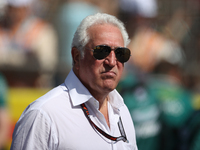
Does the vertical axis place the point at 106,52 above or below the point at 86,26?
below

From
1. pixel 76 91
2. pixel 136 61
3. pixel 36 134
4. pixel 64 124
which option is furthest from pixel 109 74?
pixel 136 61

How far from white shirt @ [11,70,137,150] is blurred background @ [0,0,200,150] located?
102 inches

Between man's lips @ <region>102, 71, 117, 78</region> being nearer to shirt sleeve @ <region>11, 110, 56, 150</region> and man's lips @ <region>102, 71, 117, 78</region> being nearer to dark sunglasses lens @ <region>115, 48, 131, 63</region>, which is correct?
dark sunglasses lens @ <region>115, 48, 131, 63</region>

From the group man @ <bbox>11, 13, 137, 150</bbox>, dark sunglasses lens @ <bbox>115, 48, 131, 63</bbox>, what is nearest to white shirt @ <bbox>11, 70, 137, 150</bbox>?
man @ <bbox>11, 13, 137, 150</bbox>

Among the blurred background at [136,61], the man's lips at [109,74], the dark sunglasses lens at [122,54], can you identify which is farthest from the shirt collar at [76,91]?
the blurred background at [136,61]

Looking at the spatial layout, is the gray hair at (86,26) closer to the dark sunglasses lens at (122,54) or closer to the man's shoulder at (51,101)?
the dark sunglasses lens at (122,54)

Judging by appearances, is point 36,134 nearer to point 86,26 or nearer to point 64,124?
point 64,124

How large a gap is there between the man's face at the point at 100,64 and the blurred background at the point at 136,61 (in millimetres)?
2565

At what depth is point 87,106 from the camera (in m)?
2.39

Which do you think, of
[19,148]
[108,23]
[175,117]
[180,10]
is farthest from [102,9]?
[19,148]

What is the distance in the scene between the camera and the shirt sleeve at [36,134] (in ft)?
6.82

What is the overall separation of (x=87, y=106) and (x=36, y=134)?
457 mm

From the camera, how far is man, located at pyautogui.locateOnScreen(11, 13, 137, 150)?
2.10m

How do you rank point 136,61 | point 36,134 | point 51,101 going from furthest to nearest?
1. point 136,61
2. point 51,101
3. point 36,134
